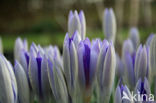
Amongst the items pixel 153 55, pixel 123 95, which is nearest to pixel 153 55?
pixel 153 55

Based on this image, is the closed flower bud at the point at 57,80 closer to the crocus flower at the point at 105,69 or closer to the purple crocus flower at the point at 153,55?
the crocus flower at the point at 105,69

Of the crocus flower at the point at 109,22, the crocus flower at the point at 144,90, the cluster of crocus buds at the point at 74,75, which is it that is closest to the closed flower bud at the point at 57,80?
the cluster of crocus buds at the point at 74,75

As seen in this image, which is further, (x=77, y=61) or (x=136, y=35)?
(x=136, y=35)

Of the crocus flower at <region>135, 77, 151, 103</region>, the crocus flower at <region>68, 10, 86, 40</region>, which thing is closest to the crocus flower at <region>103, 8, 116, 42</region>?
the crocus flower at <region>68, 10, 86, 40</region>

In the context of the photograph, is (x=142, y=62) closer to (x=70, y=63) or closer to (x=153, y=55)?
(x=153, y=55)

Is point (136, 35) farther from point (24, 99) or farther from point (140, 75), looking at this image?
point (24, 99)

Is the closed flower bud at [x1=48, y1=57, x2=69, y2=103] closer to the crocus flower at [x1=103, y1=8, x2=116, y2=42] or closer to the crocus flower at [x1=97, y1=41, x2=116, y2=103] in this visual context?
the crocus flower at [x1=97, y1=41, x2=116, y2=103]

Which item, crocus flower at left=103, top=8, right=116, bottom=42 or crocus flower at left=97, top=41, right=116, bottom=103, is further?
crocus flower at left=103, top=8, right=116, bottom=42

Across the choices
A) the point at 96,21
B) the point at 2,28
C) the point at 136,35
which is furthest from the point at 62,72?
the point at 2,28
